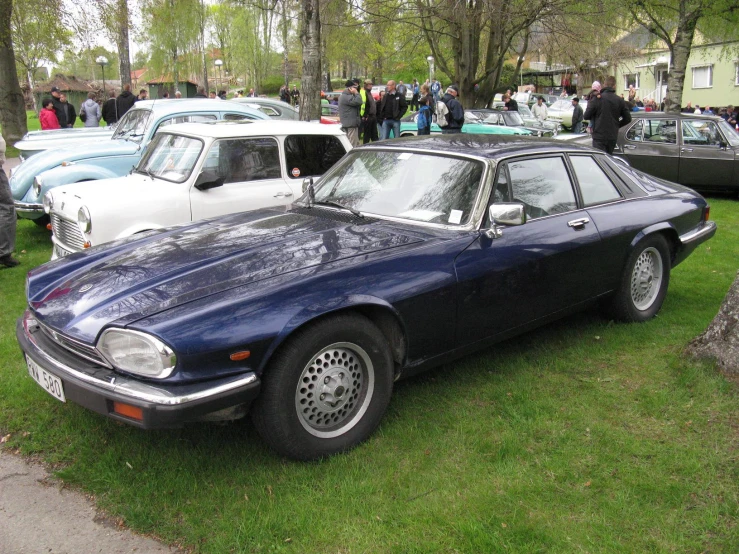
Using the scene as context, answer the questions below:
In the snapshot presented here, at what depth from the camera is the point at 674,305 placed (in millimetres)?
5750

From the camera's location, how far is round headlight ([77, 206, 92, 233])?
19.2 ft

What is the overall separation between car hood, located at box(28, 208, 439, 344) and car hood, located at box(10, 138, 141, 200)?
16.5 ft

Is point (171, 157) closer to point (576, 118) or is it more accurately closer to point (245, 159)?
point (245, 159)

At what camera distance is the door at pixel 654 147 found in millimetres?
11625

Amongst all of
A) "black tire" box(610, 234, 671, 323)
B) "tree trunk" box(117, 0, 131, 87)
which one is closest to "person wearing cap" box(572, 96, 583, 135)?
"tree trunk" box(117, 0, 131, 87)

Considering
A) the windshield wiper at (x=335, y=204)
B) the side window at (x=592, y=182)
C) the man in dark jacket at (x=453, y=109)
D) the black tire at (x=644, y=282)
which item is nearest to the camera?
the windshield wiper at (x=335, y=204)

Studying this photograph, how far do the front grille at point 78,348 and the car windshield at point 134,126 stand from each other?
255 inches

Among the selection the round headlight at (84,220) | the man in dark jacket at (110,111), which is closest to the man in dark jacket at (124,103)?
the man in dark jacket at (110,111)

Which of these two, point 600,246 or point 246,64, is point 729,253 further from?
point 246,64

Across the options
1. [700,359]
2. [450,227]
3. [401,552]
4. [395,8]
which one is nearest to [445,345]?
[450,227]

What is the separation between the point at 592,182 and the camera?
5.00 metres

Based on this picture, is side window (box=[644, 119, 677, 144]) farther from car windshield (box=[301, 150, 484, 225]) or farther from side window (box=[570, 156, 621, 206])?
car windshield (box=[301, 150, 484, 225])

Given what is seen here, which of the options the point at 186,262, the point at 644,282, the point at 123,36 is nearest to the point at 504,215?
the point at 186,262

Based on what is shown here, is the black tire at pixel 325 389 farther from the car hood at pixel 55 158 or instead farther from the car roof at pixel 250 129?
the car hood at pixel 55 158
